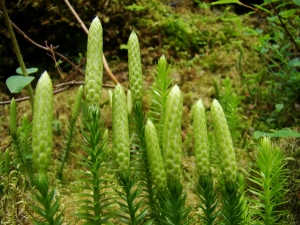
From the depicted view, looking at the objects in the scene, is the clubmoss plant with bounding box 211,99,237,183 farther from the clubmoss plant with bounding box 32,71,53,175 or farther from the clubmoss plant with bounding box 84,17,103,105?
the clubmoss plant with bounding box 32,71,53,175

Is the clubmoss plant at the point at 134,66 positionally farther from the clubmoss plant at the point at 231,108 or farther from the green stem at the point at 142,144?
the clubmoss plant at the point at 231,108

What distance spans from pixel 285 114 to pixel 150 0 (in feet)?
6.04

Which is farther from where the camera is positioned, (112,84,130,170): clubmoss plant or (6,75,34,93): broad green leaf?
(6,75,34,93): broad green leaf

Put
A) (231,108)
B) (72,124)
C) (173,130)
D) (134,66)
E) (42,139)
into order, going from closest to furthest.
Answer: (42,139)
(173,130)
(134,66)
(72,124)
(231,108)

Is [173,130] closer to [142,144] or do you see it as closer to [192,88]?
[142,144]

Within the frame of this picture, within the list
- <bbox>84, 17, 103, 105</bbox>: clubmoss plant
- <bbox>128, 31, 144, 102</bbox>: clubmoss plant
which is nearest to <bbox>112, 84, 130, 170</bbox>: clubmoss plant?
<bbox>84, 17, 103, 105</bbox>: clubmoss plant

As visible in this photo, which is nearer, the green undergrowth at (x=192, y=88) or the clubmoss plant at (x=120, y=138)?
the clubmoss plant at (x=120, y=138)

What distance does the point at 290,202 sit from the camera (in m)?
1.62

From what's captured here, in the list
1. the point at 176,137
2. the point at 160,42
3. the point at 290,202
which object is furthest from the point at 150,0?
the point at 176,137

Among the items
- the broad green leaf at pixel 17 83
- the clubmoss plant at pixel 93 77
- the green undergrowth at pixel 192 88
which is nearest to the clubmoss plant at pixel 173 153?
the clubmoss plant at pixel 93 77

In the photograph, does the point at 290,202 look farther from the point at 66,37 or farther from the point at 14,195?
the point at 66,37

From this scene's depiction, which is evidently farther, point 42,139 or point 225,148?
point 225,148

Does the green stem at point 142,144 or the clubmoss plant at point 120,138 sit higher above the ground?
the clubmoss plant at point 120,138

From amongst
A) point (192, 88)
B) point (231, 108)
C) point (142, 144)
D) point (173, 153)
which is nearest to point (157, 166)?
point (173, 153)
